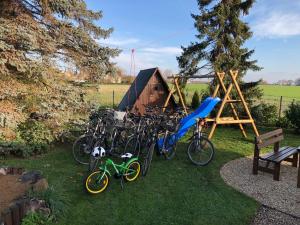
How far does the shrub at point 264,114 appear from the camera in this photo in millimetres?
12688

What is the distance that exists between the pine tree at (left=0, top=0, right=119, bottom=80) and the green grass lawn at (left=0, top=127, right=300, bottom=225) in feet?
8.16

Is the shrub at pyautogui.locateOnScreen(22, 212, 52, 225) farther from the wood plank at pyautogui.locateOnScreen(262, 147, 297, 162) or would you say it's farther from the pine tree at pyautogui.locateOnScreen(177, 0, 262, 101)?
the pine tree at pyautogui.locateOnScreen(177, 0, 262, 101)

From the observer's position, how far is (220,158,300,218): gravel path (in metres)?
4.83

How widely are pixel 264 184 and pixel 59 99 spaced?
5.62 m

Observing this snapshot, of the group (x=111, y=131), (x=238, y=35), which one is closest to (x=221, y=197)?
(x=111, y=131)

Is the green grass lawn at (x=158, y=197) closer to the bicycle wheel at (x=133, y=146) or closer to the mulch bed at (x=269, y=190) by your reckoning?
the mulch bed at (x=269, y=190)

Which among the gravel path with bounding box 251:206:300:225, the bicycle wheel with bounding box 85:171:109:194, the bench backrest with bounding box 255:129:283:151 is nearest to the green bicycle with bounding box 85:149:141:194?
the bicycle wheel with bounding box 85:171:109:194

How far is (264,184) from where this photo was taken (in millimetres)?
5703

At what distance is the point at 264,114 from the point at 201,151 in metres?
7.11

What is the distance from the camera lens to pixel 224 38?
13.3 m

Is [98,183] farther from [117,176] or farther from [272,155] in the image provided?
[272,155]

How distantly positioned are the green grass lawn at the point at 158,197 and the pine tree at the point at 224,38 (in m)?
6.92

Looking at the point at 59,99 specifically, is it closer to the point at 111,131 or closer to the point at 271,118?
the point at 111,131

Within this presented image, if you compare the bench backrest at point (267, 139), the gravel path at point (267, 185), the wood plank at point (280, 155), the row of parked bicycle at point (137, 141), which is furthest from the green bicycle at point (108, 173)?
the wood plank at point (280, 155)
